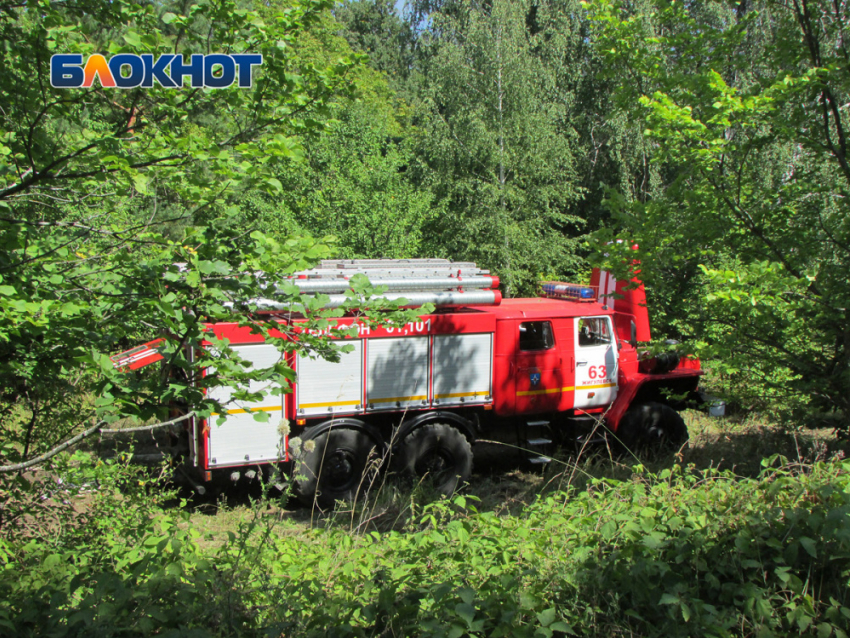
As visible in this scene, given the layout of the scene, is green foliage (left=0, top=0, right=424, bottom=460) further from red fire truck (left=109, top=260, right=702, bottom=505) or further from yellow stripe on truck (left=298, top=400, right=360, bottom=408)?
yellow stripe on truck (left=298, top=400, right=360, bottom=408)

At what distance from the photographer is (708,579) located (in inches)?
131

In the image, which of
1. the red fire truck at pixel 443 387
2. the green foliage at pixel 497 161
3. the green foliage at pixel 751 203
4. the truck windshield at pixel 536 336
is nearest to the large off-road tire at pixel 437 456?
the red fire truck at pixel 443 387

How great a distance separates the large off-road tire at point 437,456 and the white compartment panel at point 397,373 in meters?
0.39

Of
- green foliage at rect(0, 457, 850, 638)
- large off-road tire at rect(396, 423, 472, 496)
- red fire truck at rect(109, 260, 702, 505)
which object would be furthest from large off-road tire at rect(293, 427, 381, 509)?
green foliage at rect(0, 457, 850, 638)

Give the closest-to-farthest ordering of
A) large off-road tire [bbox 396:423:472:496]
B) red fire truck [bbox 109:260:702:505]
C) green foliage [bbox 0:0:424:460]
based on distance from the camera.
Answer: green foliage [bbox 0:0:424:460] < red fire truck [bbox 109:260:702:505] < large off-road tire [bbox 396:423:472:496]

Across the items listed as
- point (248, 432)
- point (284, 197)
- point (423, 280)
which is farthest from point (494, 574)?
point (284, 197)

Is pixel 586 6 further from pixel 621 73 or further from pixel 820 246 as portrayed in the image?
pixel 820 246

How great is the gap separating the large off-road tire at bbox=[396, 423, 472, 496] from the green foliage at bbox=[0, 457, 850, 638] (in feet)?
10.6

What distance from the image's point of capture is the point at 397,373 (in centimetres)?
745

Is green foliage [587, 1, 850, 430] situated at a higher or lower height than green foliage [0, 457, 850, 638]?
higher

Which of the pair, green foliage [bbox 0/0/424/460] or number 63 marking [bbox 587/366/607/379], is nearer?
green foliage [bbox 0/0/424/460]

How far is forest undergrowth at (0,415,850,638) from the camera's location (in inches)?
114

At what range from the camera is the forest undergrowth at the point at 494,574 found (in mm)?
2908

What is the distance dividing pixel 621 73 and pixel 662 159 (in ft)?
4.01
